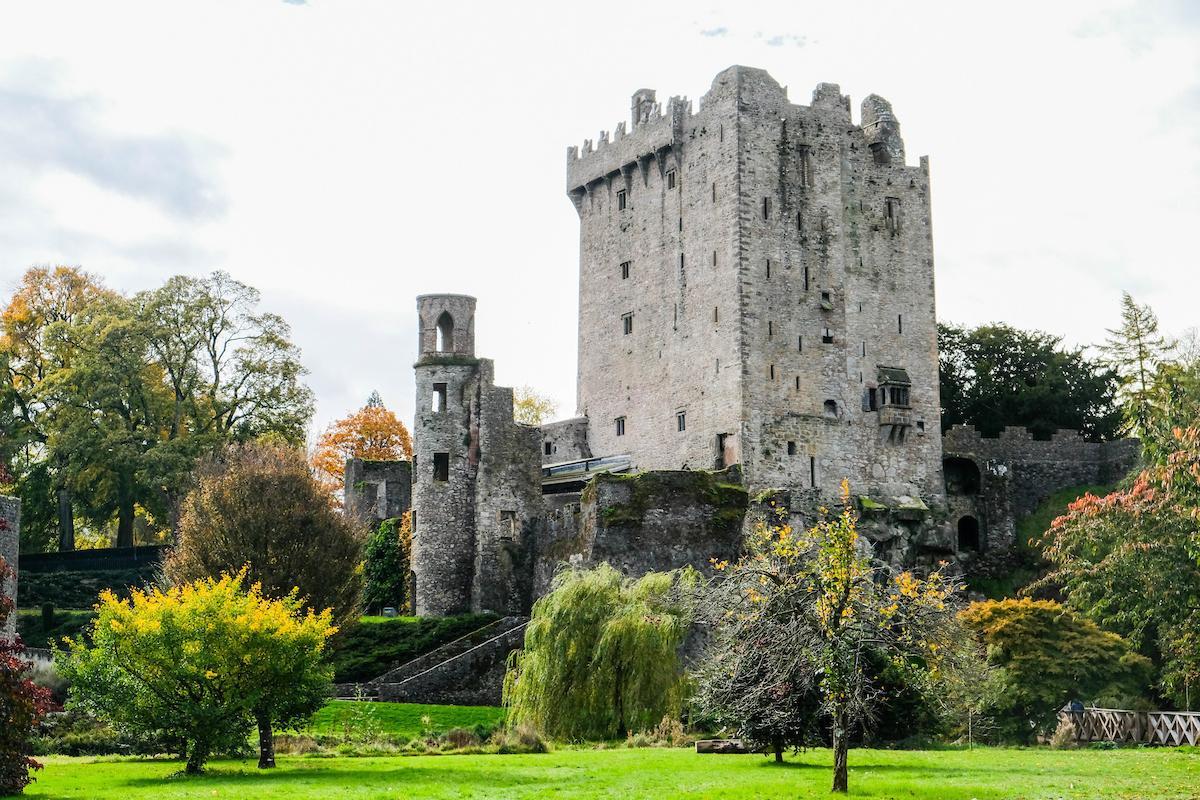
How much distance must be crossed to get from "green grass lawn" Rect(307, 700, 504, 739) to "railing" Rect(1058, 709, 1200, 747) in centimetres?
1442

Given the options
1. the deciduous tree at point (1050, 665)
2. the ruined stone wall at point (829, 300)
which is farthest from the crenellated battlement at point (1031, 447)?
the deciduous tree at point (1050, 665)

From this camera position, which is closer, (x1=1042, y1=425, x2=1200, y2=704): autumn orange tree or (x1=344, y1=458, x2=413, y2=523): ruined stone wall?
(x1=1042, y1=425, x2=1200, y2=704): autumn orange tree

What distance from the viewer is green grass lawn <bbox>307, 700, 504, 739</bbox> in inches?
1473

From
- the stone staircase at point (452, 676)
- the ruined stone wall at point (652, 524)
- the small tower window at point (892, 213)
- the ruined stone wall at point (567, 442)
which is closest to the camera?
the stone staircase at point (452, 676)

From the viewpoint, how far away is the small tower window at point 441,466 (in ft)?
175

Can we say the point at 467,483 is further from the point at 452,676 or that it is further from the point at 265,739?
the point at 265,739

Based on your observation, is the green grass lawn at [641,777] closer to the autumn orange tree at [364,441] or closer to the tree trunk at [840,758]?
the tree trunk at [840,758]

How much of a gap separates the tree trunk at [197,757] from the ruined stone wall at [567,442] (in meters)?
37.8

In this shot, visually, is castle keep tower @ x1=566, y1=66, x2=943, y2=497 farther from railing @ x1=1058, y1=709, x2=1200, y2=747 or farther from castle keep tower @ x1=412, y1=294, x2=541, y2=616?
railing @ x1=1058, y1=709, x2=1200, y2=747

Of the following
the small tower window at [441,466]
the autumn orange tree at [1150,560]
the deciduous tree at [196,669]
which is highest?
the small tower window at [441,466]

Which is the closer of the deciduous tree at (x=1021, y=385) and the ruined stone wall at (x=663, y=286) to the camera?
the ruined stone wall at (x=663, y=286)

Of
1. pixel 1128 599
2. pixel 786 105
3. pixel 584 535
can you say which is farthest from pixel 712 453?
pixel 1128 599

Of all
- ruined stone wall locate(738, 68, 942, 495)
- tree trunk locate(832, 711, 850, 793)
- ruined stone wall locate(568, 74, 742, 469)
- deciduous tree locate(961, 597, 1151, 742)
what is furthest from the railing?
ruined stone wall locate(568, 74, 742, 469)

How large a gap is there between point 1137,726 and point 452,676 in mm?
18934
